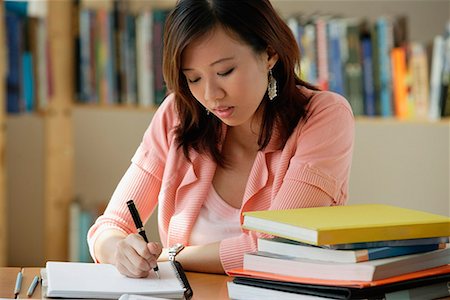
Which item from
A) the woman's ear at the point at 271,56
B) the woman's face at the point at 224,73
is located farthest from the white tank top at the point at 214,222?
the woman's ear at the point at 271,56

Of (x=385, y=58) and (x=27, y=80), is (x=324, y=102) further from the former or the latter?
(x=27, y=80)

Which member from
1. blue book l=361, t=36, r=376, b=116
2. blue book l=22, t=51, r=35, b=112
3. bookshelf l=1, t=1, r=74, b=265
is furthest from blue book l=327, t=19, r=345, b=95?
blue book l=22, t=51, r=35, b=112

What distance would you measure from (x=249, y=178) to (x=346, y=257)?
0.55m

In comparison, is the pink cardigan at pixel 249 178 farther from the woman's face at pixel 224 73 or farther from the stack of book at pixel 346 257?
the stack of book at pixel 346 257

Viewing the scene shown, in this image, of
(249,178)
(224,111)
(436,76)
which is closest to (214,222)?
(249,178)

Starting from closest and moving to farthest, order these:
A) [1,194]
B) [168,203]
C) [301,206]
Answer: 1. [301,206]
2. [168,203]
3. [1,194]

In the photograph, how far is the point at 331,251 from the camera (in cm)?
130

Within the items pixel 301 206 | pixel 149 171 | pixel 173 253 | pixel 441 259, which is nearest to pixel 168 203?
pixel 149 171

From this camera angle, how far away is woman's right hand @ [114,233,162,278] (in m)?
1.46

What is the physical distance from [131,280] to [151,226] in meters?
2.16

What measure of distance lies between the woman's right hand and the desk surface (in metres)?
0.09

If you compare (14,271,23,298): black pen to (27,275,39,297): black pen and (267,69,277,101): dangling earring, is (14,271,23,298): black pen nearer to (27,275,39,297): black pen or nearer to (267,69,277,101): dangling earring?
(27,275,39,297): black pen

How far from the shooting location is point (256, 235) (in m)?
1.69

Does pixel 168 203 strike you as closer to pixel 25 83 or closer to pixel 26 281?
pixel 26 281
